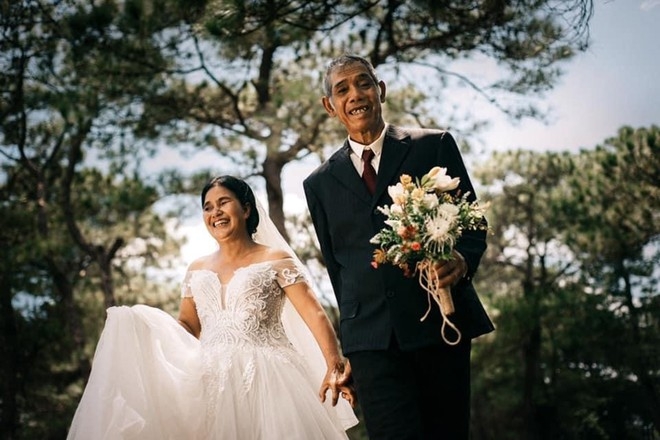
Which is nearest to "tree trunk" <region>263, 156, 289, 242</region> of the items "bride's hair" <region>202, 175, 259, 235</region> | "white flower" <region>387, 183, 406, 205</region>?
"bride's hair" <region>202, 175, 259, 235</region>

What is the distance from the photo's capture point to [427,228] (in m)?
2.68

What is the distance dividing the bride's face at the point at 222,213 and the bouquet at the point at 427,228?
157 centimetres

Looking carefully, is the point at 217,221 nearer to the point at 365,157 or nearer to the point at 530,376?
the point at 365,157

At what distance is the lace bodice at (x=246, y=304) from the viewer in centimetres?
409

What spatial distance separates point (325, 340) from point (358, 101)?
4.30 ft

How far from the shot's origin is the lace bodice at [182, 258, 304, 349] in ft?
13.4

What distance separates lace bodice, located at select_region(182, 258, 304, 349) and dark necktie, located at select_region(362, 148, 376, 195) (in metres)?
1.16

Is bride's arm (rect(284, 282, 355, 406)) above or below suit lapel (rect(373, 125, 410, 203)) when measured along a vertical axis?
below

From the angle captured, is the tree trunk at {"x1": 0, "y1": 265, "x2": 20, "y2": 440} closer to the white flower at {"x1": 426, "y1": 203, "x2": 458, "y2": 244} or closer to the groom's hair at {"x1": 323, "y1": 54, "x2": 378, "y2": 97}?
the groom's hair at {"x1": 323, "y1": 54, "x2": 378, "y2": 97}

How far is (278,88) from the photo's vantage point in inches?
476

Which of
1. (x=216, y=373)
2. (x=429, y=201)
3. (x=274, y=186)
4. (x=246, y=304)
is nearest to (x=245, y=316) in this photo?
(x=246, y=304)

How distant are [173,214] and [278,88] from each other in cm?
300

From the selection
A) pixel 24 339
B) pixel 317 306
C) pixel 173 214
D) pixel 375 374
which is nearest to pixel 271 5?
pixel 317 306

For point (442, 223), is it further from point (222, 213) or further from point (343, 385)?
point (222, 213)
